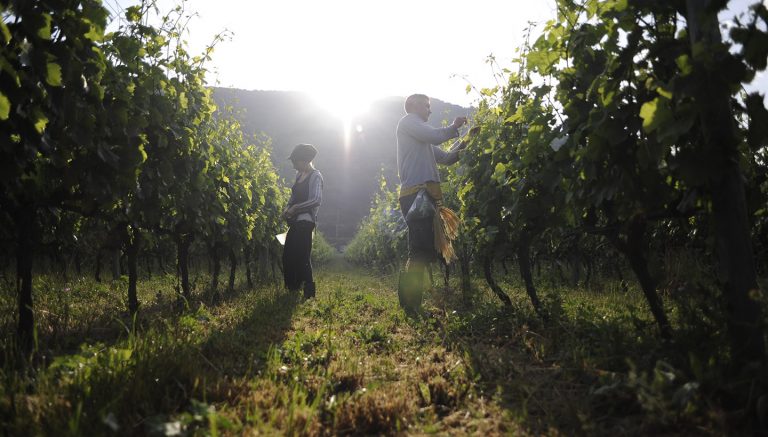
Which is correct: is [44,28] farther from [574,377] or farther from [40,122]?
[574,377]

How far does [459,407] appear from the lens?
7.74 ft

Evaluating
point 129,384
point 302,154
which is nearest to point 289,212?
point 302,154

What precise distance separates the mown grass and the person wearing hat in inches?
127

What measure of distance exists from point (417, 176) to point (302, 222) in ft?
8.45

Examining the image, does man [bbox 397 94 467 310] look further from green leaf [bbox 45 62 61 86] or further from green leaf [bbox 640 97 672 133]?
green leaf [bbox 45 62 61 86]

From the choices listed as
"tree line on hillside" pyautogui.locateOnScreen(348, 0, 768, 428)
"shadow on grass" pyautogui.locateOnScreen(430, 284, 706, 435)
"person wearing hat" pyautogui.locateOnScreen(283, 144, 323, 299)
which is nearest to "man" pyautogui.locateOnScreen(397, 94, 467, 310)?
"shadow on grass" pyautogui.locateOnScreen(430, 284, 706, 435)

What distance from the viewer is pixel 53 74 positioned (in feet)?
7.20

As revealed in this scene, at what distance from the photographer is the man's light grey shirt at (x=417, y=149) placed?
5.07 m

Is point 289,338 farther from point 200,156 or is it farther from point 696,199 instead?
point 696,199

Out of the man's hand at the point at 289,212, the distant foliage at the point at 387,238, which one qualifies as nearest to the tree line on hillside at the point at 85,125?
the man's hand at the point at 289,212

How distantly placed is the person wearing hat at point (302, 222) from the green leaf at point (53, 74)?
187 inches

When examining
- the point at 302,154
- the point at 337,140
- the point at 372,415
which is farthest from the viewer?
the point at 337,140

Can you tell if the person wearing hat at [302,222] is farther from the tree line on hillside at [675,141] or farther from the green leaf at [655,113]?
the green leaf at [655,113]

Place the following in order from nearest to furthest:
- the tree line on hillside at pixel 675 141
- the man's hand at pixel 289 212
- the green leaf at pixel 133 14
Answer: the tree line on hillside at pixel 675 141, the green leaf at pixel 133 14, the man's hand at pixel 289 212
